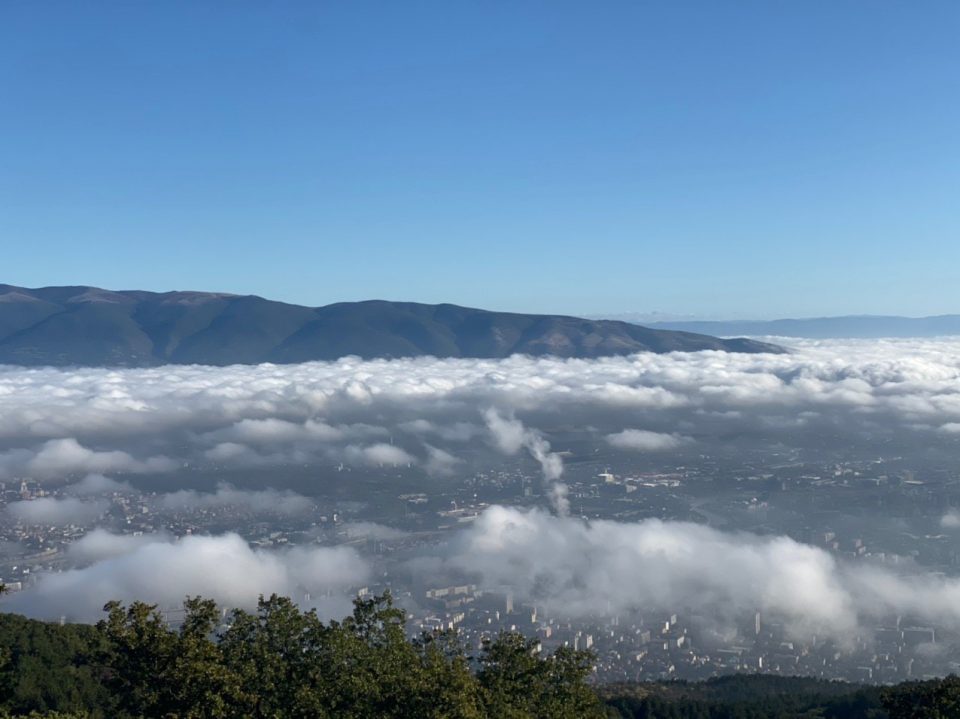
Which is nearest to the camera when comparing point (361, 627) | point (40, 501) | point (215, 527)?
point (361, 627)

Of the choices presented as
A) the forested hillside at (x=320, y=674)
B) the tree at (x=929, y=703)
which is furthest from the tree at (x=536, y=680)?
the tree at (x=929, y=703)

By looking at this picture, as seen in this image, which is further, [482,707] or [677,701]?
[677,701]

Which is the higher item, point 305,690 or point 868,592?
point 305,690

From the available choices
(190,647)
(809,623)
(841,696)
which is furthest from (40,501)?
(190,647)

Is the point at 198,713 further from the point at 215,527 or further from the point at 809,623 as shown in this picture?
the point at 215,527

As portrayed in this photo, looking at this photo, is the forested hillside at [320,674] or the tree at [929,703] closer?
the forested hillside at [320,674]

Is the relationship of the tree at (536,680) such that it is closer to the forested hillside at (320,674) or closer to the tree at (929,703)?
the forested hillside at (320,674)

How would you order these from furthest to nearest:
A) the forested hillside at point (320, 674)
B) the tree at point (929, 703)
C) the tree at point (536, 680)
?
the tree at point (536, 680), the tree at point (929, 703), the forested hillside at point (320, 674)

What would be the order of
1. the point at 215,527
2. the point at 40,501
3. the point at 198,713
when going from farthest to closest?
1. the point at 40,501
2. the point at 215,527
3. the point at 198,713

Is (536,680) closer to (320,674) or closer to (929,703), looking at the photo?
(320,674)

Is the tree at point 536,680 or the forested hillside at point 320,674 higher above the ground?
the forested hillside at point 320,674

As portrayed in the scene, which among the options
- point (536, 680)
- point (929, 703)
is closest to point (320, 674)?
point (536, 680)
